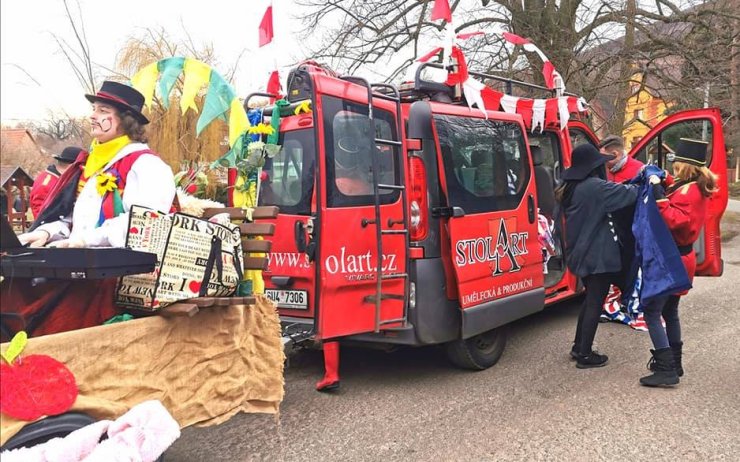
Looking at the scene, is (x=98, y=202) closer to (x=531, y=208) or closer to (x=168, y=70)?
(x=168, y=70)

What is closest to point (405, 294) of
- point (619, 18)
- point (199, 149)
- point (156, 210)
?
point (156, 210)

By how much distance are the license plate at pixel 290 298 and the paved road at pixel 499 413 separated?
0.68 metres

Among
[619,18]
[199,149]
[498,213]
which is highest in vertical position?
[619,18]

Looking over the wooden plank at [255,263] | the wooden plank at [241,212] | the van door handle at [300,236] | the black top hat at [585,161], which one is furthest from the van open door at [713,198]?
the wooden plank at [255,263]

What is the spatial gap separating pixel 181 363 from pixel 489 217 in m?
2.70

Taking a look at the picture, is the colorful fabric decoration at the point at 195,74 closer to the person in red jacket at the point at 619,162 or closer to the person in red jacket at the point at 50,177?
the person in red jacket at the point at 50,177

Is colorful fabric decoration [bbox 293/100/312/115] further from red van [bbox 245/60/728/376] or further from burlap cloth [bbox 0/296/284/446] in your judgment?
burlap cloth [bbox 0/296/284/446]

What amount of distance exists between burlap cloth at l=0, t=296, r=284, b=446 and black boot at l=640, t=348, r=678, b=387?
9.14 ft

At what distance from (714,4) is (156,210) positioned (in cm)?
1385

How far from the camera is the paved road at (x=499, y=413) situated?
3.34 m

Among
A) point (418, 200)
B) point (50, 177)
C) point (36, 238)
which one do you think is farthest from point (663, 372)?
point (50, 177)

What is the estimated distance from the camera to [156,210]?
2709mm

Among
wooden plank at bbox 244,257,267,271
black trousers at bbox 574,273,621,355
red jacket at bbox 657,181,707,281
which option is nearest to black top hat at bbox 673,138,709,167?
red jacket at bbox 657,181,707,281

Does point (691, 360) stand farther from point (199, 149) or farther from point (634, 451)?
point (199, 149)
